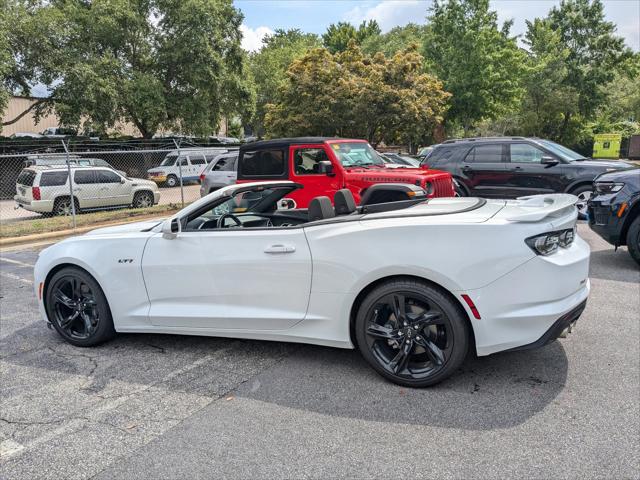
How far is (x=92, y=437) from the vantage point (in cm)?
302

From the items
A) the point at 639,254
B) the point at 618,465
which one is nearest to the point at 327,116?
the point at 639,254

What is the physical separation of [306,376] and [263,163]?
638 centimetres

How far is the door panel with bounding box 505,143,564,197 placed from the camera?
34.4 ft

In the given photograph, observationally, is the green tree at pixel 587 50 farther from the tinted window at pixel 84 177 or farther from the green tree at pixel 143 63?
the tinted window at pixel 84 177

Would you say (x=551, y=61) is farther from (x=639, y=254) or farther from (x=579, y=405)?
(x=579, y=405)

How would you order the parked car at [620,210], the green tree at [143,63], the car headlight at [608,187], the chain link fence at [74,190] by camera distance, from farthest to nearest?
1. the green tree at [143,63]
2. the chain link fence at [74,190]
3. the car headlight at [608,187]
4. the parked car at [620,210]

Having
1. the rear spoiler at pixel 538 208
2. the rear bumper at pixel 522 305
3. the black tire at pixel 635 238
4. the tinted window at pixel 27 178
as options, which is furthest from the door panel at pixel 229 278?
the tinted window at pixel 27 178

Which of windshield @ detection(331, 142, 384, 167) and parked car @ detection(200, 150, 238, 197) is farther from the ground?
windshield @ detection(331, 142, 384, 167)

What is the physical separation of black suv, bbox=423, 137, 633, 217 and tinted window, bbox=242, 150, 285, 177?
4.44m

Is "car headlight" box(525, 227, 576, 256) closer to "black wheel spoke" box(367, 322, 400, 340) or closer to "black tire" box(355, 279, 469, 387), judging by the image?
"black tire" box(355, 279, 469, 387)

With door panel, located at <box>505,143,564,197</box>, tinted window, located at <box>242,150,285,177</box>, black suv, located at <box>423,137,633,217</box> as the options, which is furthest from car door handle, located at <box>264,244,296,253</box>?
door panel, located at <box>505,143,564,197</box>

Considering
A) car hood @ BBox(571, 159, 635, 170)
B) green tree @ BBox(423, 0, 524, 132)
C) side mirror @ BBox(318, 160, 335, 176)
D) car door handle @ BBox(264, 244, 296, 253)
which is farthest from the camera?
green tree @ BBox(423, 0, 524, 132)

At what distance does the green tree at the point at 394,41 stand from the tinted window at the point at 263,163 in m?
25.6

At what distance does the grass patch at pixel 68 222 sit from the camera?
38.1 feet
